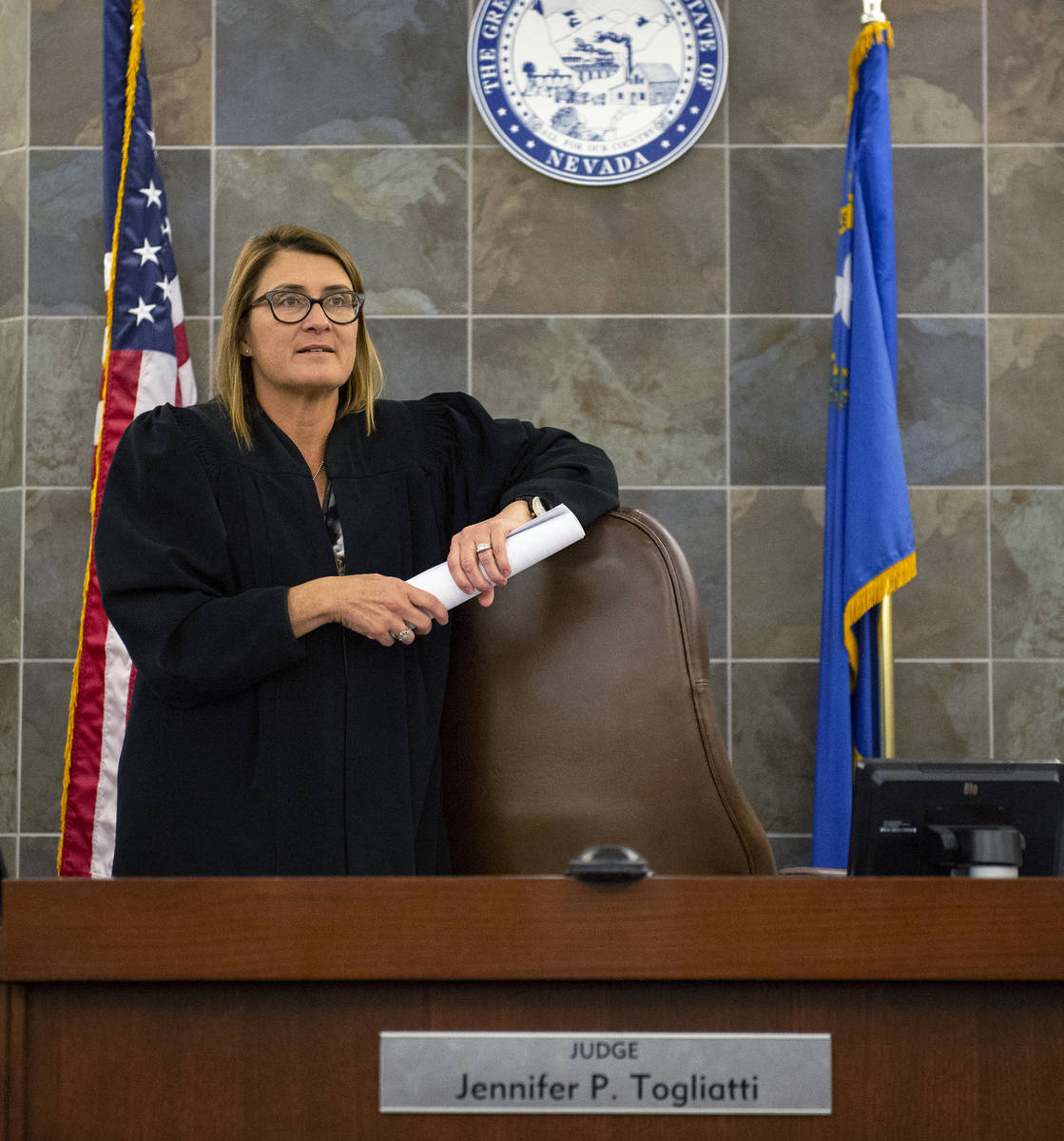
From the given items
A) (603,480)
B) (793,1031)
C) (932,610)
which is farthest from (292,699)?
(932,610)

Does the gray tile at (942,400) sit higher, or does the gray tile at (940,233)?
the gray tile at (940,233)

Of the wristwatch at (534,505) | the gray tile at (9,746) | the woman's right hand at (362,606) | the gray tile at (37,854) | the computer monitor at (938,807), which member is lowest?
the gray tile at (37,854)

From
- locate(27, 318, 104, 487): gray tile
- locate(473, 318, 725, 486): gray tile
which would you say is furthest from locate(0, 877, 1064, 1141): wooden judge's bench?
locate(27, 318, 104, 487): gray tile

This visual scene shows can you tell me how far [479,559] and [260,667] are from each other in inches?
12.4

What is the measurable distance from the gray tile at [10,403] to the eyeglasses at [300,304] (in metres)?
1.46

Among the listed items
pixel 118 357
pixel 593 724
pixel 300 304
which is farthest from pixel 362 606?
pixel 118 357

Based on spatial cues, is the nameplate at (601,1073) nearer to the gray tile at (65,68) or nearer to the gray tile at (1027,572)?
the gray tile at (1027,572)

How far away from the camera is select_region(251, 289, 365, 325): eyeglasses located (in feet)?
6.01

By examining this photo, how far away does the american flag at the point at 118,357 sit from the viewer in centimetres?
271

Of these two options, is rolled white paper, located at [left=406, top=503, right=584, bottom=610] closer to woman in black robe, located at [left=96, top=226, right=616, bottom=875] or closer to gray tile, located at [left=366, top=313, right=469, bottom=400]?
woman in black robe, located at [left=96, top=226, right=616, bottom=875]

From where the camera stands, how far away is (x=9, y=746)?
3.01m

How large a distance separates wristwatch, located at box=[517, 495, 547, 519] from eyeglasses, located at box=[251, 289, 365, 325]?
371 mm

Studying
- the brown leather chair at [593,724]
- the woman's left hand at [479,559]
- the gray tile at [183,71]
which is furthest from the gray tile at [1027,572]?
the gray tile at [183,71]

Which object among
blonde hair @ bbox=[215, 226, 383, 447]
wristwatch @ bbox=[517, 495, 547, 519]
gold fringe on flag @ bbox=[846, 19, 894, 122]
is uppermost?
gold fringe on flag @ bbox=[846, 19, 894, 122]
